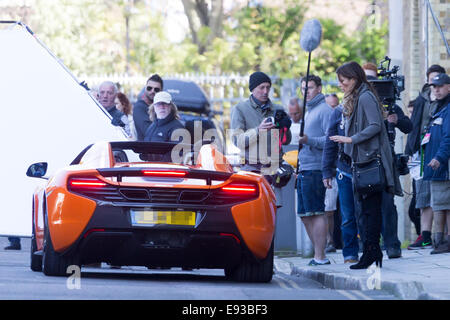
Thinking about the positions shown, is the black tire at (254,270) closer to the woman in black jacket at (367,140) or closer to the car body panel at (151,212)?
the car body panel at (151,212)

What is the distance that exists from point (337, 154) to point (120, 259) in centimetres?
315

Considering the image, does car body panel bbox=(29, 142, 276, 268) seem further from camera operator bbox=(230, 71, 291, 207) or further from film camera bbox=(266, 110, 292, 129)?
film camera bbox=(266, 110, 292, 129)

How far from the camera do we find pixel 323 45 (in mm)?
36688

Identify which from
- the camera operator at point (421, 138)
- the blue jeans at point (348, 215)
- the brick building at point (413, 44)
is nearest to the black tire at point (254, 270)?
the blue jeans at point (348, 215)

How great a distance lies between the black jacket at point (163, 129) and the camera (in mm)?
13281

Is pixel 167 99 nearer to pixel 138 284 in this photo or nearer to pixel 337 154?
pixel 337 154

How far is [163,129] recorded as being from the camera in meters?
13.3

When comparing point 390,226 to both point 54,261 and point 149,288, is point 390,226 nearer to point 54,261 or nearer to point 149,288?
point 54,261

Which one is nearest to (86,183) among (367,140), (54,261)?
(54,261)

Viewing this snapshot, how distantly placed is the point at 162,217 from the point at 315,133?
13.7ft

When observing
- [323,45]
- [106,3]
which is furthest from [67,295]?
[106,3]

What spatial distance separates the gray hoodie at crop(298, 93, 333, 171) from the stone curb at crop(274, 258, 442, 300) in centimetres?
113

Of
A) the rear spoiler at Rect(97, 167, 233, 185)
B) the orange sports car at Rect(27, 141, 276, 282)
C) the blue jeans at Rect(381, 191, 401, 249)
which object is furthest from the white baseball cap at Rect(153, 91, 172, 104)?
the rear spoiler at Rect(97, 167, 233, 185)

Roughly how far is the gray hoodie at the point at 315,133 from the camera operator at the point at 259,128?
848 millimetres
